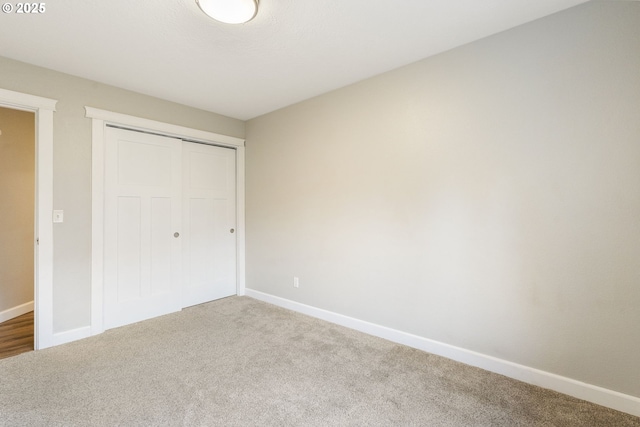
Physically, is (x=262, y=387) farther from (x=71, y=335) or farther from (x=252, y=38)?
(x=252, y=38)

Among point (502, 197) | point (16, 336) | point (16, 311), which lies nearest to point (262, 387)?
point (502, 197)

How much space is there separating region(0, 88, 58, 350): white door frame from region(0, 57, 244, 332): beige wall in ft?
0.14

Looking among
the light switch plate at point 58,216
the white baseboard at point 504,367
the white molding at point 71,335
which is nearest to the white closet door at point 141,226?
the white molding at point 71,335

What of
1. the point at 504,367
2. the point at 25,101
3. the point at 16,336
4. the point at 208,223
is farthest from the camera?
the point at 208,223

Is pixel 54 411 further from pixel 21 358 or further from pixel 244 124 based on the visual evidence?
pixel 244 124

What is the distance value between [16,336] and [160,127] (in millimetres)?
2508

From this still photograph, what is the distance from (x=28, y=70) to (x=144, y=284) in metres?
2.22

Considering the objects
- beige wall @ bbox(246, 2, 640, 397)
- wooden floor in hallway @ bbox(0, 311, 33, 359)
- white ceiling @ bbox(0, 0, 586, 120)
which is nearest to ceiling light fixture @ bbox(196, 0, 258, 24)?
white ceiling @ bbox(0, 0, 586, 120)

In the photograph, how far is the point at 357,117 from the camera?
2875 mm

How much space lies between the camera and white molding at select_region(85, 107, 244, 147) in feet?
9.26

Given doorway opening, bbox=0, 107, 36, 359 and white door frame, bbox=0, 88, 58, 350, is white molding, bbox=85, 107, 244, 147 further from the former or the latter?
doorway opening, bbox=0, 107, 36, 359

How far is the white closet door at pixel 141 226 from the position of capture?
2.96 metres

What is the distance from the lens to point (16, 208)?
3457 millimetres

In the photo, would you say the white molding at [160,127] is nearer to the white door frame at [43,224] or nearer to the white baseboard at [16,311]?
the white door frame at [43,224]
